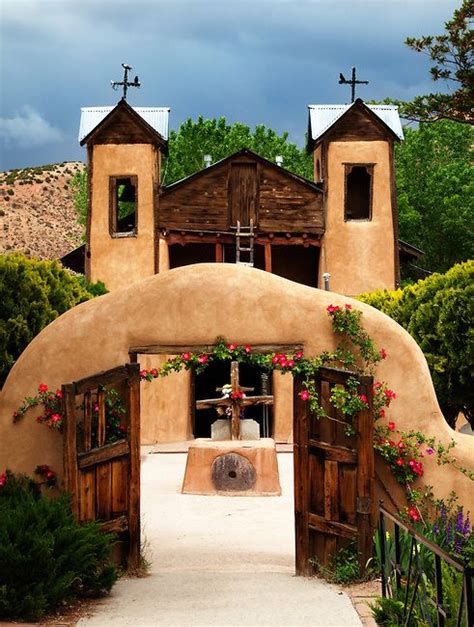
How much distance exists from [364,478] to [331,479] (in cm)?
43

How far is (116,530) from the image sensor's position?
11.4 m

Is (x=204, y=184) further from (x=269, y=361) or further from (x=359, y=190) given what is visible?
(x=269, y=361)

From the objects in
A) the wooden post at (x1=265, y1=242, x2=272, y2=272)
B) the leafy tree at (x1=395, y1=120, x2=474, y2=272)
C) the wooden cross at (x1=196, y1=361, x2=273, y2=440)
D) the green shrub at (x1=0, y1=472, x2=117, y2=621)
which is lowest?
the green shrub at (x1=0, y1=472, x2=117, y2=621)

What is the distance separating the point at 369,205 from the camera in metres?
29.6

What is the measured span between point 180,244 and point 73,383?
18783 mm

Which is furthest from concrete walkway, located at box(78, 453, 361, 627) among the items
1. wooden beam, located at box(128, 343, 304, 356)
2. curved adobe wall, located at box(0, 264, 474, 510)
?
wooden beam, located at box(128, 343, 304, 356)

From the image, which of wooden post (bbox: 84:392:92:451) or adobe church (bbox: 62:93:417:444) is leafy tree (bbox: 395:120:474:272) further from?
wooden post (bbox: 84:392:92:451)

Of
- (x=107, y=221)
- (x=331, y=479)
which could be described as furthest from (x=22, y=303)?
(x=107, y=221)

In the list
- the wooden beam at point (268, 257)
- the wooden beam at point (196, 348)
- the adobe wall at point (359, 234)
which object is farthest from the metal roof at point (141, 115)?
the wooden beam at point (196, 348)

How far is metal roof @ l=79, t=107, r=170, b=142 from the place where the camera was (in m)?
29.8

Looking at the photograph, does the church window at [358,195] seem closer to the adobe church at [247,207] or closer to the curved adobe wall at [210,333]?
the adobe church at [247,207]

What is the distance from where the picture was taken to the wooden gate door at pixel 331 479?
11195 millimetres

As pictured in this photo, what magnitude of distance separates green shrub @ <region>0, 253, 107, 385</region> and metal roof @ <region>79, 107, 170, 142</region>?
11714mm

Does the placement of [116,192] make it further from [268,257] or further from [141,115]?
[268,257]
